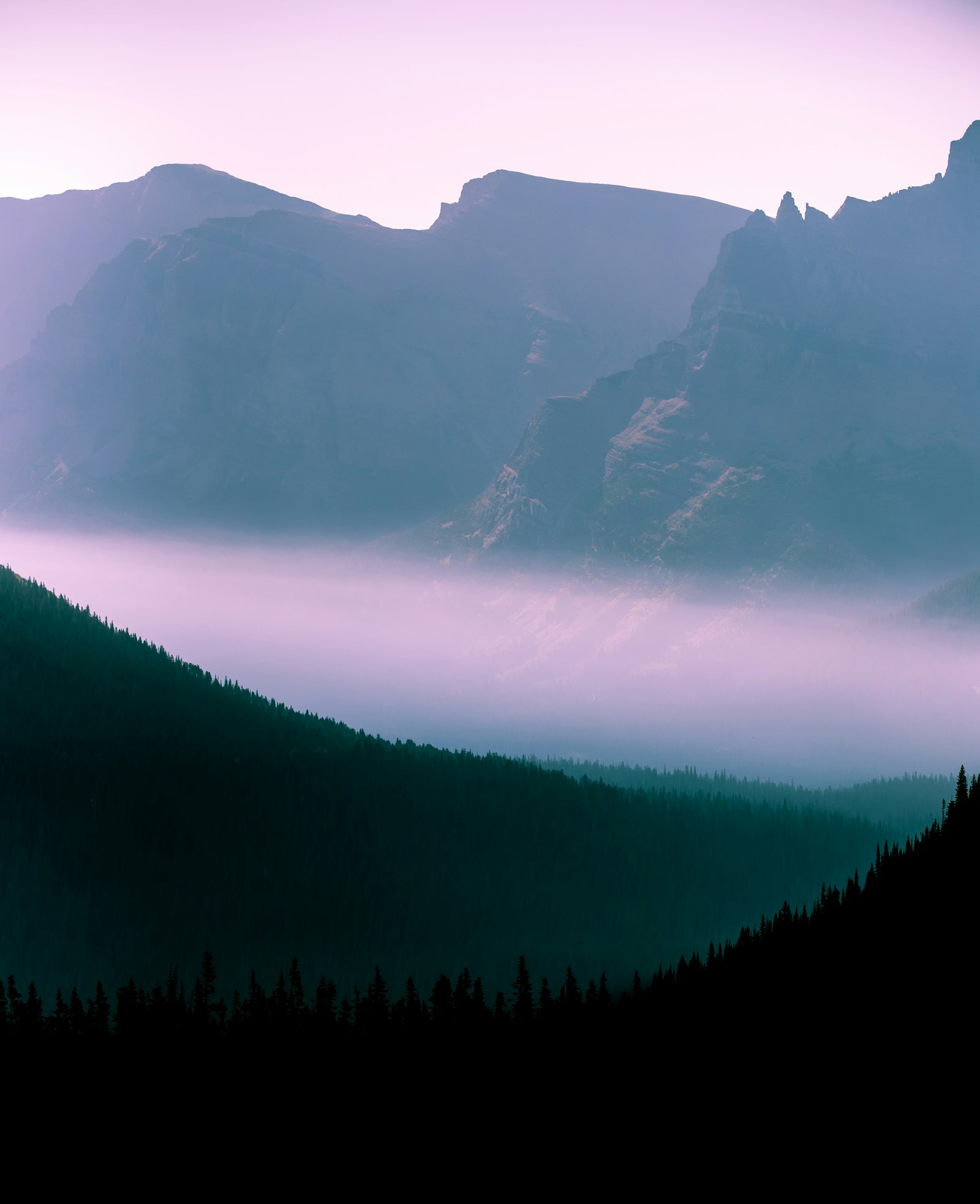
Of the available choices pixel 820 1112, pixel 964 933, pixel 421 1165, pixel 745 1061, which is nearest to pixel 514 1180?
pixel 421 1165

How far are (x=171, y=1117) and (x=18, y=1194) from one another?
16773 mm

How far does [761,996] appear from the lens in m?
145

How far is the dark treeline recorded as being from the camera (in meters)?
132

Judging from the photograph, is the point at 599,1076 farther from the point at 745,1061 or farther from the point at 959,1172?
the point at 959,1172

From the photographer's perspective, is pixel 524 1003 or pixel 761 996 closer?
pixel 761 996

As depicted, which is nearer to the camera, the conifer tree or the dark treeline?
the dark treeline

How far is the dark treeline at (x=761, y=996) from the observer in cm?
13175

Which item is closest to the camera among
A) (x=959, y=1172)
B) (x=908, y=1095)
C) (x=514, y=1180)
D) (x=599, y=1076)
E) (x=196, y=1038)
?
(x=959, y=1172)

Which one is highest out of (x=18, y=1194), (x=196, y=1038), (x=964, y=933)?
(x=964, y=933)

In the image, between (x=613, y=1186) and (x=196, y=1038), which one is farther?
(x=196, y=1038)

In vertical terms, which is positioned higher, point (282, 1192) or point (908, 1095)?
point (908, 1095)

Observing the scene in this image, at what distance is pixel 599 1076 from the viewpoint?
5817 inches

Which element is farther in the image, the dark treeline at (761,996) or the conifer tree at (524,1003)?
the conifer tree at (524,1003)

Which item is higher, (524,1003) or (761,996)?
(761,996)
